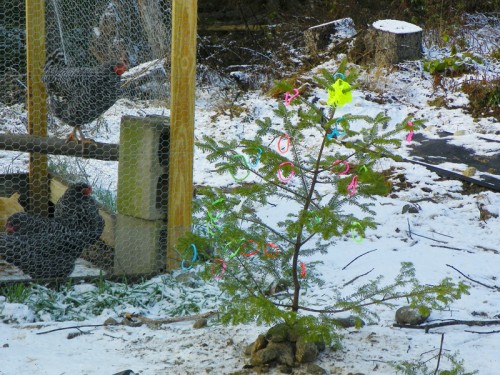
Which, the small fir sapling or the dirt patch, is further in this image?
the dirt patch

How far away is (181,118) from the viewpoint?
12.5ft

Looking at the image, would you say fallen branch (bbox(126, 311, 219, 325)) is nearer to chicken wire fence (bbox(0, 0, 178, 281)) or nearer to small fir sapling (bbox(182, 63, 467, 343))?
small fir sapling (bbox(182, 63, 467, 343))

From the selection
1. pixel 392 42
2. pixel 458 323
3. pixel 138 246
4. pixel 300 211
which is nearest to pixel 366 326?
pixel 458 323

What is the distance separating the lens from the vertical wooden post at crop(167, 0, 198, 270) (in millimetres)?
3744

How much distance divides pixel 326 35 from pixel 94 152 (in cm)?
553

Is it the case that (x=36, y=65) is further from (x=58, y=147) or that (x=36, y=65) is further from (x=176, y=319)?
(x=176, y=319)

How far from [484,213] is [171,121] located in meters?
2.08

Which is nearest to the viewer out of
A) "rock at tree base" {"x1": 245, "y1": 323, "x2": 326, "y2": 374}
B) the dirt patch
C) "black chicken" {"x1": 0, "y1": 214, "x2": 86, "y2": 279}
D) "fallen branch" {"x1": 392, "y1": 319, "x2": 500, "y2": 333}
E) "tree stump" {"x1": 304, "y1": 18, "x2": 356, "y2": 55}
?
"rock at tree base" {"x1": 245, "y1": 323, "x2": 326, "y2": 374}

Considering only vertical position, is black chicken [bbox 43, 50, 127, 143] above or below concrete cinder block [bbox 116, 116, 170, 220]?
above

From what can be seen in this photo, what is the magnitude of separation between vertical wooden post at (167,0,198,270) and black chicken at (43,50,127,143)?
11.8 inches

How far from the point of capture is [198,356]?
2896mm

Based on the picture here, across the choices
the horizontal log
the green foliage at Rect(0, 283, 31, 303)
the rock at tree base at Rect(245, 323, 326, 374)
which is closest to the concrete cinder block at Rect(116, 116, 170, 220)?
Result: the horizontal log

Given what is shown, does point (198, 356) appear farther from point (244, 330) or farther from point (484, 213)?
point (484, 213)

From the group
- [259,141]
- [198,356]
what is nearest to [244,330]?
[198,356]
